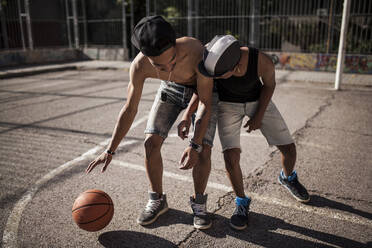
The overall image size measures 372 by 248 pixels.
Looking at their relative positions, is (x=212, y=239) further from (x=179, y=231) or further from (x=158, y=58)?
(x=158, y=58)

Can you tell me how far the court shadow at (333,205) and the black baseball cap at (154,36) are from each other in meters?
2.33

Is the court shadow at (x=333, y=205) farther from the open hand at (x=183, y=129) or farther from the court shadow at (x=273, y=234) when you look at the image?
the open hand at (x=183, y=129)

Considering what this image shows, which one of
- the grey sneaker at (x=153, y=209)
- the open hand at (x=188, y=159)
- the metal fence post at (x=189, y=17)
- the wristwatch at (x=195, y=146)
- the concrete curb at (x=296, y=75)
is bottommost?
the grey sneaker at (x=153, y=209)

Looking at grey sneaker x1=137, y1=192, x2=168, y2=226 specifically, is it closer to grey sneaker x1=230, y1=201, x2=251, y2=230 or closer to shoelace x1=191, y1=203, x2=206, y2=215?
shoelace x1=191, y1=203, x2=206, y2=215

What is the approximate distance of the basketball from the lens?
8.92 ft

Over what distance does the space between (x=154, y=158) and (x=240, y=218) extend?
1020 mm

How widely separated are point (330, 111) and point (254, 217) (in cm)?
478

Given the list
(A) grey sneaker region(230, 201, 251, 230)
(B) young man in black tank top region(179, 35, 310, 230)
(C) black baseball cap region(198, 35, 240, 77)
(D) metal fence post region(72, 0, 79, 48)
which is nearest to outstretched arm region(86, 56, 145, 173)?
(B) young man in black tank top region(179, 35, 310, 230)

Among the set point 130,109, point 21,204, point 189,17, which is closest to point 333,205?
point 130,109

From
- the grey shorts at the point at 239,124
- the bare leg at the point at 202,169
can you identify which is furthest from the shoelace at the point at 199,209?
the grey shorts at the point at 239,124

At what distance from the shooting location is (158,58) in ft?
7.87

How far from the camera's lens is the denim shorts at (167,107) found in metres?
2.97

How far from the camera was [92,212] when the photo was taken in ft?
8.98

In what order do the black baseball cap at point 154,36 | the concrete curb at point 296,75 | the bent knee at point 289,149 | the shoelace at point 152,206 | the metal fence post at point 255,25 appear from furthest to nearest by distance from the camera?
the metal fence post at point 255,25 → the concrete curb at point 296,75 → the bent knee at point 289,149 → the shoelace at point 152,206 → the black baseball cap at point 154,36
